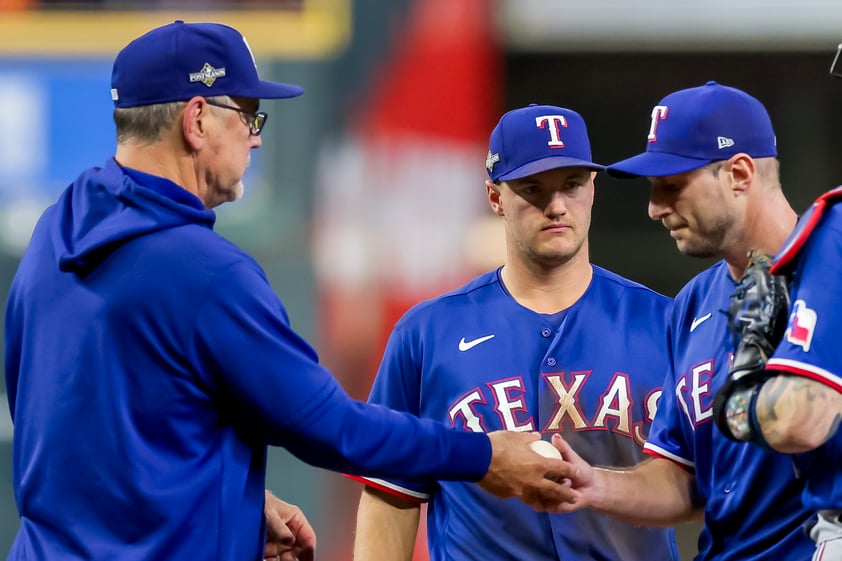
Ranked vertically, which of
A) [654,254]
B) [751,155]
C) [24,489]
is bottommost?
[654,254]

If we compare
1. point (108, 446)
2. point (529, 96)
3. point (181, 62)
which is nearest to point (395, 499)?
point (108, 446)

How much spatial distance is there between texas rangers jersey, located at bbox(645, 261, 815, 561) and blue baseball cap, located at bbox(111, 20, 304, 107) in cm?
102

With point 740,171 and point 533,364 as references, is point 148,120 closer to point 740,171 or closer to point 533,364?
point 533,364

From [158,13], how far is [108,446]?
5.36 m

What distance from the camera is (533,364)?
121 inches

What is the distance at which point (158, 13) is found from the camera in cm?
732

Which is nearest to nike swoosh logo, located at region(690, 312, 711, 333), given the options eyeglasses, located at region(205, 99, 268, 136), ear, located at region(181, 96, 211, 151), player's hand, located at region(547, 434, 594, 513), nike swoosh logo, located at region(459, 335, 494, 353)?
player's hand, located at region(547, 434, 594, 513)

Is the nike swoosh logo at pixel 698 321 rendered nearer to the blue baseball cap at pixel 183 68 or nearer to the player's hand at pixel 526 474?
the player's hand at pixel 526 474

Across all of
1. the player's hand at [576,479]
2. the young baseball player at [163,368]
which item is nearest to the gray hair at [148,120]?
the young baseball player at [163,368]

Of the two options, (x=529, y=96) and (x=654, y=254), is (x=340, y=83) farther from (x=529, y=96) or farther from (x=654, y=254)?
(x=654, y=254)

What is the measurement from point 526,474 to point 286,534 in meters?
0.50

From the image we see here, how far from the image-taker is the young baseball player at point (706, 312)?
2.68 m

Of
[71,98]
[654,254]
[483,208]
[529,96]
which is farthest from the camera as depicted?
[654,254]

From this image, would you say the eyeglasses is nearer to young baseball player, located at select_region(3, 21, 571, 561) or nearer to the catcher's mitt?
young baseball player, located at select_region(3, 21, 571, 561)
